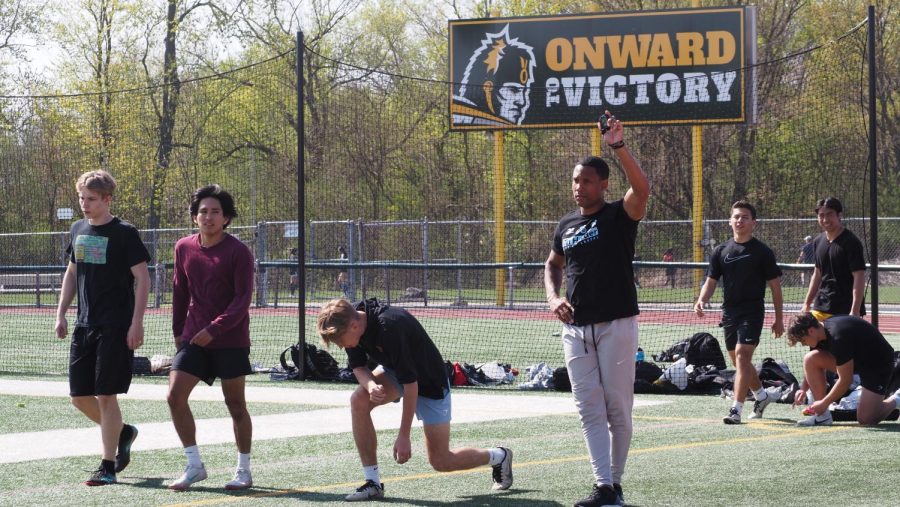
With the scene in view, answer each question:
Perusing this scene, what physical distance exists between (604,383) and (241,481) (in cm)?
225

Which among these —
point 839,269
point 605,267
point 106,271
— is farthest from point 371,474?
point 839,269

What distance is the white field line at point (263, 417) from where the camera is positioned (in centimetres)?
942

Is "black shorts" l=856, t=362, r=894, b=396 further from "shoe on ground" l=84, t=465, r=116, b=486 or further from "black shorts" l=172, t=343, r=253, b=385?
"shoe on ground" l=84, t=465, r=116, b=486

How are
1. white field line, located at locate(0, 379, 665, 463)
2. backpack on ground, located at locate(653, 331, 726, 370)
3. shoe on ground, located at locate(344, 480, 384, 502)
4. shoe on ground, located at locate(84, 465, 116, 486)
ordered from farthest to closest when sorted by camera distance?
backpack on ground, located at locate(653, 331, 726, 370)
white field line, located at locate(0, 379, 665, 463)
shoe on ground, located at locate(84, 465, 116, 486)
shoe on ground, located at locate(344, 480, 384, 502)

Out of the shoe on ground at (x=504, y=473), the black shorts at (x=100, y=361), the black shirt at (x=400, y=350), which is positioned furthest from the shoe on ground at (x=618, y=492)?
the black shorts at (x=100, y=361)

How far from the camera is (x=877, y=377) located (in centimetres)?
991

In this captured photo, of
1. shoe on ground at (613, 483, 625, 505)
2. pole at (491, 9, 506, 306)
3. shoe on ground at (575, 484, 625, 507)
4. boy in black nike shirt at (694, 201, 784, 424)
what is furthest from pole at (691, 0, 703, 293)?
shoe on ground at (575, 484, 625, 507)

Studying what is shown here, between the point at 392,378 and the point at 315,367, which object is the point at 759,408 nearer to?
the point at 392,378

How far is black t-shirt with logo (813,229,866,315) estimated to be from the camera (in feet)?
35.9

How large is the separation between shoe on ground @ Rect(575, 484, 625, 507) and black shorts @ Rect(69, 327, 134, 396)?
2.97m

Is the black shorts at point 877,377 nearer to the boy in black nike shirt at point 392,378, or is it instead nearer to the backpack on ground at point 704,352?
the backpack on ground at point 704,352

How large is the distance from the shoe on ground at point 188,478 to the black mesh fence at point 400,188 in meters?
7.45

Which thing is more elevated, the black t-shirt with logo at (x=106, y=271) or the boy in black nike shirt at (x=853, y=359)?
the black t-shirt with logo at (x=106, y=271)

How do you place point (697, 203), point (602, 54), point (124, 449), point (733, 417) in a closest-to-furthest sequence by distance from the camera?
point (124, 449) → point (733, 417) → point (697, 203) → point (602, 54)
